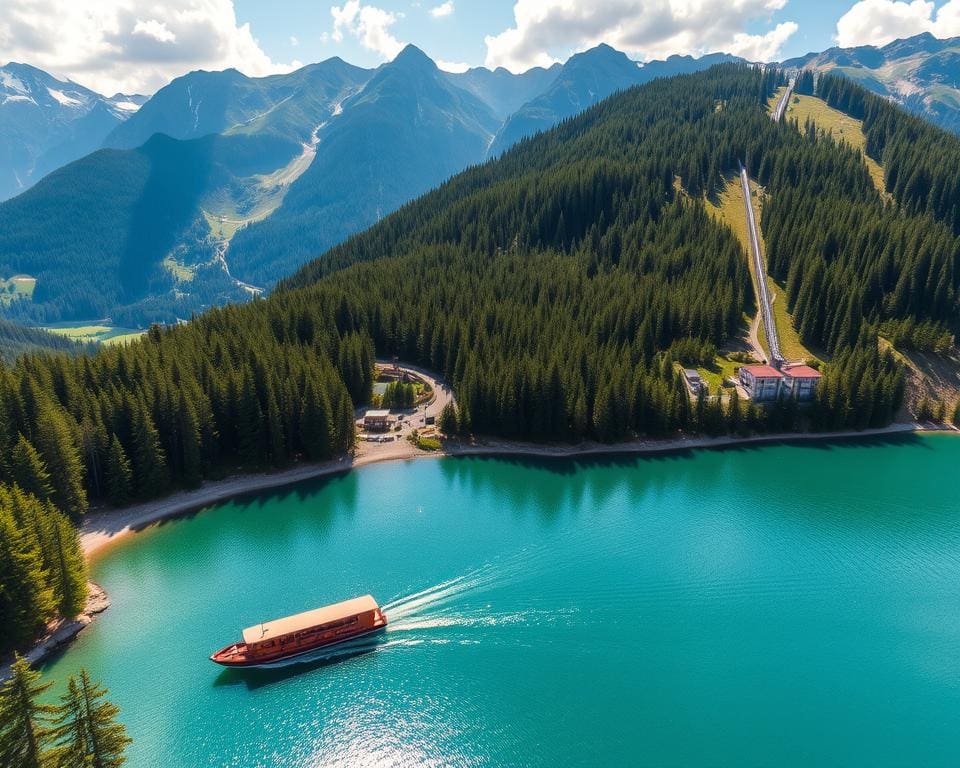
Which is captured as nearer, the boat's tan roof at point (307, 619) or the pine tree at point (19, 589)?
the pine tree at point (19, 589)

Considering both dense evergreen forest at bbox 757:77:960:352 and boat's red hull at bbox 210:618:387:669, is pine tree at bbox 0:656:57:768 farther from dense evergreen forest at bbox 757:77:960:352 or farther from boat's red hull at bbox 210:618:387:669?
dense evergreen forest at bbox 757:77:960:352

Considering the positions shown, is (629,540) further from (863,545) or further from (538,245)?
(538,245)

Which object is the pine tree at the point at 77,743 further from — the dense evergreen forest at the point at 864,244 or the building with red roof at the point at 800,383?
the dense evergreen forest at the point at 864,244

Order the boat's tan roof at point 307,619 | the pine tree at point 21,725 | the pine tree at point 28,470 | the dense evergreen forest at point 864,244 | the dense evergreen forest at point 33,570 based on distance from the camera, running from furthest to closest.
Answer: the dense evergreen forest at point 864,244 < the pine tree at point 28,470 < the boat's tan roof at point 307,619 < the dense evergreen forest at point 33,570 < the pine tree at point 21,725

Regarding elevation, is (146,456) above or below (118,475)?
above

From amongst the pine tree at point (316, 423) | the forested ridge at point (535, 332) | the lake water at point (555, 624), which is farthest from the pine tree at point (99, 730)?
the pine tree at point (316, 423)

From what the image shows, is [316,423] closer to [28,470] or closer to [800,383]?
[28,470]

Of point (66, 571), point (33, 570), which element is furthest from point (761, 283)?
point (33, 570)
